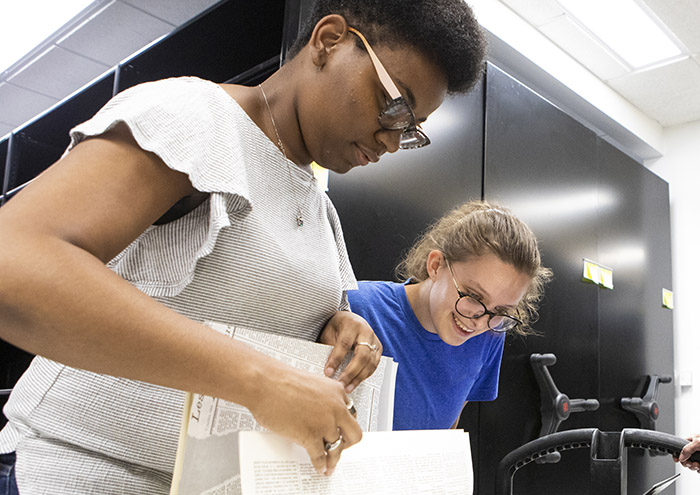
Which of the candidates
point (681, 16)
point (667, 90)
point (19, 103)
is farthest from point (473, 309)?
point (19, 103)

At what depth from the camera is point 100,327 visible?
17.7 inches

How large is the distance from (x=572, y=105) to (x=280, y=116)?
2891 mm

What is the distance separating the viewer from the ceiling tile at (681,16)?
2602mm

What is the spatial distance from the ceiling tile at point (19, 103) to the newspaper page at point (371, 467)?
14.2ft

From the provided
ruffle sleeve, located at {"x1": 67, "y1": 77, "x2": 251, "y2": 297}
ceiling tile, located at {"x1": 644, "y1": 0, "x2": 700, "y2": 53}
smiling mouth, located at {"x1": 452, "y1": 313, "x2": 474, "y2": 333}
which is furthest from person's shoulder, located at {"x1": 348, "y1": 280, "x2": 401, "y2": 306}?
ceiling tile, located at {"x1": 644, "y1": 0, "x2": 700, "y2": 53}

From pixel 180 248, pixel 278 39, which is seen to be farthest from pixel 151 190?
pixel 278 39

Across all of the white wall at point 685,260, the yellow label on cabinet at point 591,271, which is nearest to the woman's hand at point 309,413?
the yellow label on cabinet at point 591,271

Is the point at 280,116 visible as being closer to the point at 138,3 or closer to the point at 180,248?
the point at 180,248

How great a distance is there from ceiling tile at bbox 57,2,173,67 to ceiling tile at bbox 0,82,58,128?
0.88 m

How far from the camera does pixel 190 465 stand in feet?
1.70

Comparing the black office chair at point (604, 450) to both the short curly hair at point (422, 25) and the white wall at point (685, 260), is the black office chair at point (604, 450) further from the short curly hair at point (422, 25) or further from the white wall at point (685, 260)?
the white wall at point (685, 260)

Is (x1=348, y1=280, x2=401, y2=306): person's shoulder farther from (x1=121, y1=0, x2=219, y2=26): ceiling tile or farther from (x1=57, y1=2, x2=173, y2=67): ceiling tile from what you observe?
(x1=57, y1=2, x2=173, y2=67): ceiling tile

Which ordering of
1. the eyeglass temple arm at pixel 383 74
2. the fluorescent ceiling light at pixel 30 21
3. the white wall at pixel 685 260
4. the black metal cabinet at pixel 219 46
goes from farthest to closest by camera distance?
1. the white wall at pixel 685 260
2. the fluorescent ceiling light at pixel 30 21
3. the black metal cabinet at pixel 219 46
4. the eyeglass temple arm at pixel 383 74

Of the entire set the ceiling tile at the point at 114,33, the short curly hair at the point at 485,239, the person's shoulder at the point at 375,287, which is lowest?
the person's shoulder at the point at 375,287
